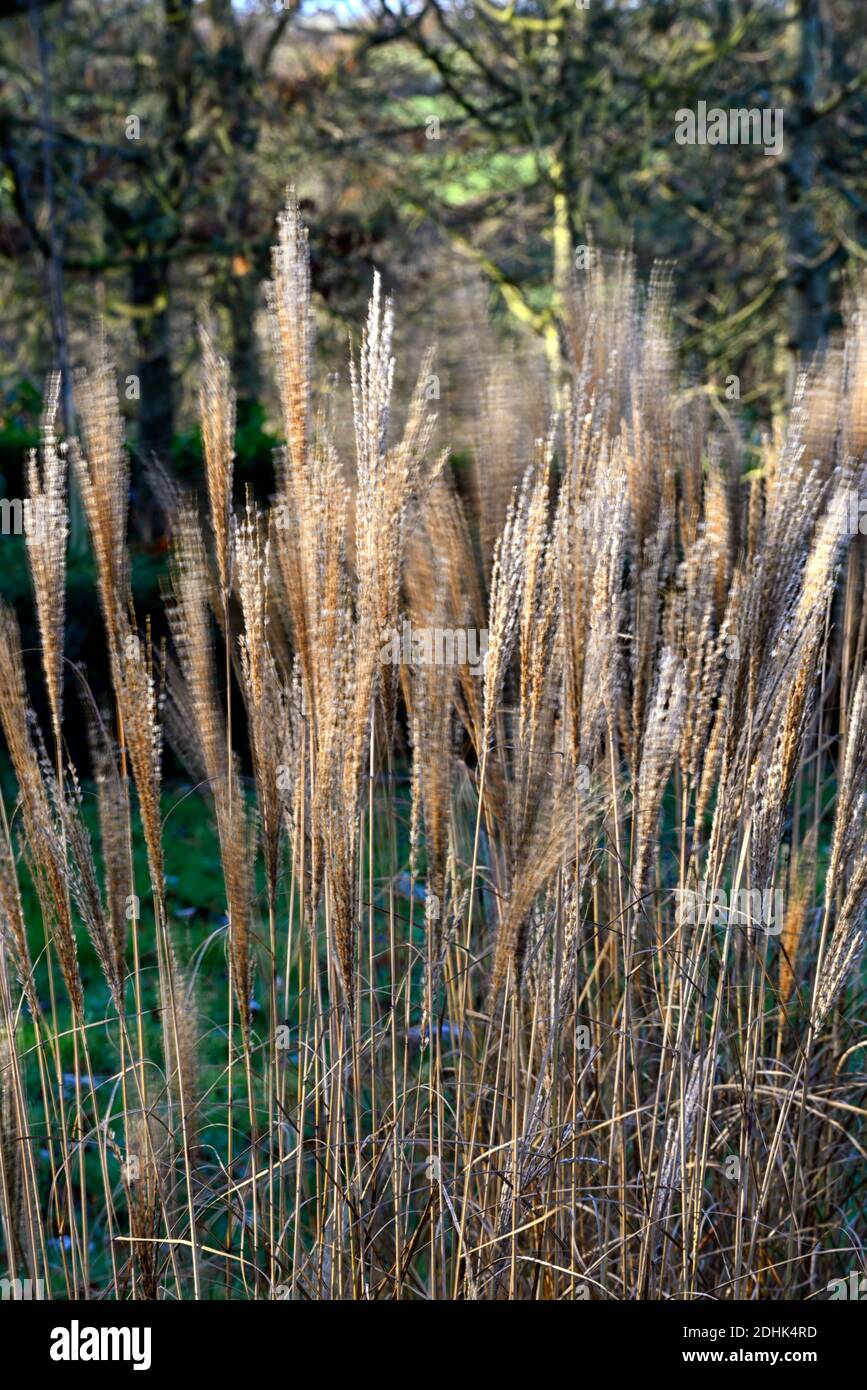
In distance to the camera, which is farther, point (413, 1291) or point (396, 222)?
point (396, 222)

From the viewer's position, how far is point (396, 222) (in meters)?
10.6

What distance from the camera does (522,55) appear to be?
26.7 ft

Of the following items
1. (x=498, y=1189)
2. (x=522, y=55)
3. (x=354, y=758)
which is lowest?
(x=498, y=1189)

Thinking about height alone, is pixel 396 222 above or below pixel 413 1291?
above

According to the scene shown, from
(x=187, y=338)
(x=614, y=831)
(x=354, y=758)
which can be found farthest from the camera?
(x=187, y=338)

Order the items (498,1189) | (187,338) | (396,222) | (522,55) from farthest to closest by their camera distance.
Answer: (187,338) < (396,222) < (522,55) < (498,1189)

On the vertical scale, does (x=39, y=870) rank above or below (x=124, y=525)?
below

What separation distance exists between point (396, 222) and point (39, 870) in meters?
9.71

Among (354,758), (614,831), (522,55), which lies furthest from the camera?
(522,55)
